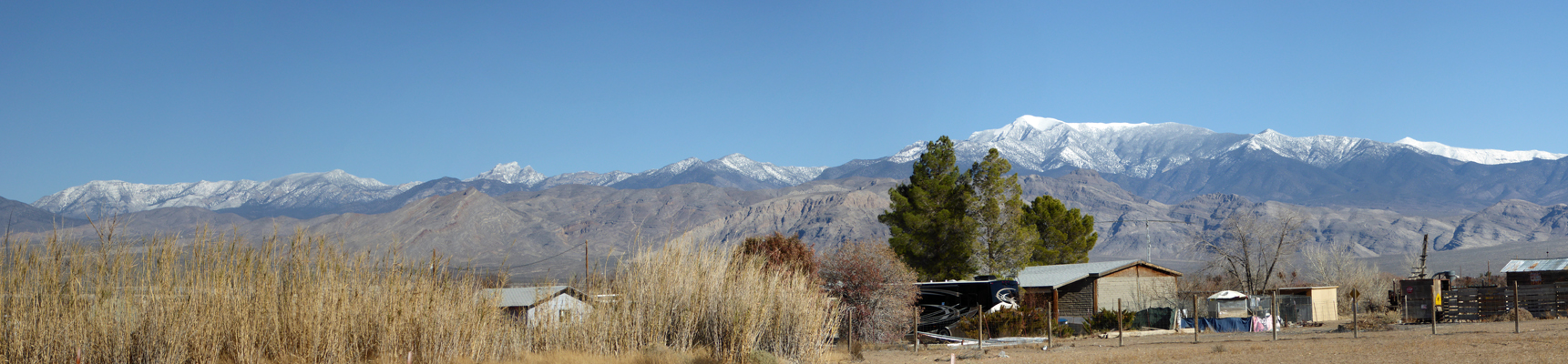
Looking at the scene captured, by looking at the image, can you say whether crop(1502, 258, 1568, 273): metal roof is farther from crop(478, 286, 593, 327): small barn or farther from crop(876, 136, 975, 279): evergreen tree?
crop(478, 286, 593, 327): small barn

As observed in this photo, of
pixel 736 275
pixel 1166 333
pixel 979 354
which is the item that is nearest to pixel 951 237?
pixel 1166 333

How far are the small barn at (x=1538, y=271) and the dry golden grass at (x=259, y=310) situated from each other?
4415cm

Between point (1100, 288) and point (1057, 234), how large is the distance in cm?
1072

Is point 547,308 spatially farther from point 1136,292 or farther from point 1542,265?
point 1542,265

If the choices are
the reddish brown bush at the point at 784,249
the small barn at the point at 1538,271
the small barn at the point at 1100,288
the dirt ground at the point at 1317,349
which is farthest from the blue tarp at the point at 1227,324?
the small barn at the point at 1538,271

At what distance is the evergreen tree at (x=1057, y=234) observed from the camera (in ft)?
165

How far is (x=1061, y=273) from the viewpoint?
138 ft

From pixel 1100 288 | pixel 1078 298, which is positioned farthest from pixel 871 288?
pixel 1100 288

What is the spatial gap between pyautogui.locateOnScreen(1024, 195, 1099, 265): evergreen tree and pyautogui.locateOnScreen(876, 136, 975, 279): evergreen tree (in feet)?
28.3

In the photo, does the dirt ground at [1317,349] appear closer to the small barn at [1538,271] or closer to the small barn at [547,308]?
the small barn at [547,308]

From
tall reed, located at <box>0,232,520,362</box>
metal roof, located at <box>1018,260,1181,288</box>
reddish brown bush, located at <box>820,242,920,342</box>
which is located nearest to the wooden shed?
metal roof, located at <box>1018,260,1181,288</box>

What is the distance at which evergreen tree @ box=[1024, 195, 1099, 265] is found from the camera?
50156 mm

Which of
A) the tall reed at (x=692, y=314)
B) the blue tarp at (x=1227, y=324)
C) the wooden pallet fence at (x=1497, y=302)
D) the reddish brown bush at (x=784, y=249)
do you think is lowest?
the blue tarp at (x=1227, y=324)

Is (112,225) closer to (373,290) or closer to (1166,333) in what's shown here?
(373,290)
